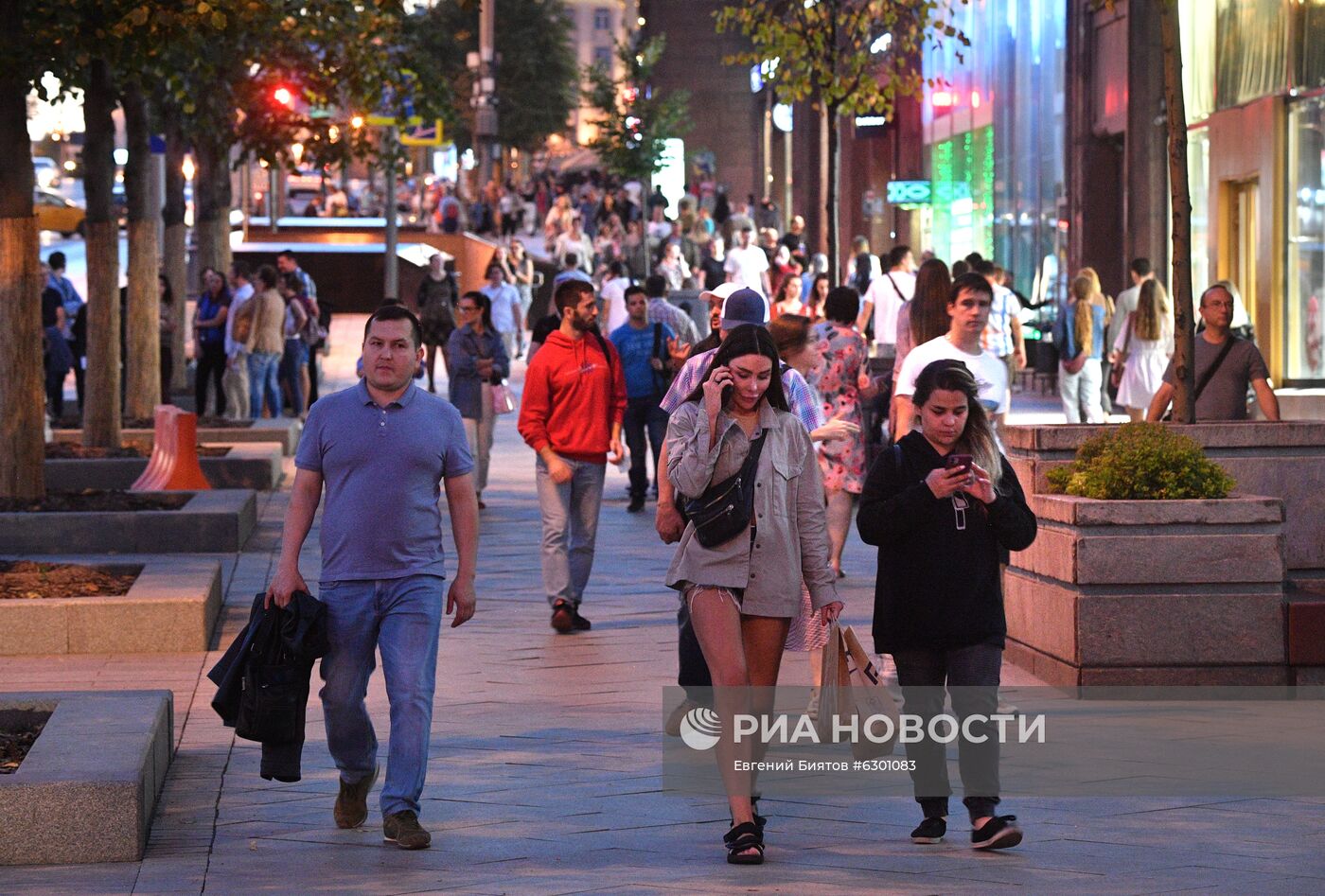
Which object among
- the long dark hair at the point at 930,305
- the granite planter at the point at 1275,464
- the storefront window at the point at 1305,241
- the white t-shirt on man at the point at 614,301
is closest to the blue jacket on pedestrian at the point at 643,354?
the long dark hair at the point at 930,305

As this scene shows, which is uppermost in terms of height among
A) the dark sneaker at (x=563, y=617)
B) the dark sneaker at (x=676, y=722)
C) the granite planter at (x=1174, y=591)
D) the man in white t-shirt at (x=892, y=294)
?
the man in white t-shirt at (x=892, y=294)

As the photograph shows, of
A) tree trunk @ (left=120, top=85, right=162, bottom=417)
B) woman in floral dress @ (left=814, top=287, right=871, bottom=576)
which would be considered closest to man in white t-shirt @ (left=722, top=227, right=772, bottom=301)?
tree trunk @ (left=120, top=85, right=162, bottom=417)

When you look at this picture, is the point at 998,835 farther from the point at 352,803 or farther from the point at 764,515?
the point at 352,803

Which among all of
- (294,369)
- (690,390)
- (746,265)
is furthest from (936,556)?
(746,265)

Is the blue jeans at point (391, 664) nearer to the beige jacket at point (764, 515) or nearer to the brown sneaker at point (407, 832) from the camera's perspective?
the brown sneaker at point (407, 832)

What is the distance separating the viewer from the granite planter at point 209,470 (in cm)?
1650

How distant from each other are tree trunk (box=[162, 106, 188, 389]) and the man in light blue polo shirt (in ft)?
61.0

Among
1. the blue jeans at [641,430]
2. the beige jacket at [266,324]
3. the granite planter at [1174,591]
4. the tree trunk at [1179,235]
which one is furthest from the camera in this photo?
the beige jacket at [266,324]

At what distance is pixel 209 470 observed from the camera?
57.3ft

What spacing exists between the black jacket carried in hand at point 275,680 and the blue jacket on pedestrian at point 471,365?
33.2 ft

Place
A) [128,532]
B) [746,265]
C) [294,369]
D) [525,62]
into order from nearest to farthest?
[128,532], [294,369], [746,265], [525,62]

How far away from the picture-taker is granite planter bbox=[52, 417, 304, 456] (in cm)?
1942

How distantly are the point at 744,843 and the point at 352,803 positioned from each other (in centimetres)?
131

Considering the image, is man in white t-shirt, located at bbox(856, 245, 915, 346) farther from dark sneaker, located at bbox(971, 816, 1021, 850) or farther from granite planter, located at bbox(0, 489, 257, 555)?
dark sneaker, located at bbox(971, 816, 1021, 850)
